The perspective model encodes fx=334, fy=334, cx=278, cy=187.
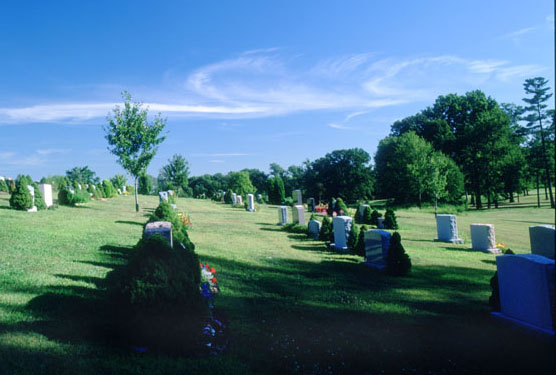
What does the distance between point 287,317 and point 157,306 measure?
96.9 inches

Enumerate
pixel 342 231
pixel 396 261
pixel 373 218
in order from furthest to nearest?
pixel 373 218
pixel 342 231
pixel 396 261

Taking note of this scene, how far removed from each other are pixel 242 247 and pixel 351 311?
6575 millimetres

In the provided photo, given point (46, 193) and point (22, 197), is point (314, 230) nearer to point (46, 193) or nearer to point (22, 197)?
point (22, 197)

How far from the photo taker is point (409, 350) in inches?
191

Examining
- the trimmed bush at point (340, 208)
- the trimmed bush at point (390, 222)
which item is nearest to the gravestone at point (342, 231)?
the trimmed bush at point (390, 222)

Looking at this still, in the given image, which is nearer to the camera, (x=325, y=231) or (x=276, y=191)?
(x=325, y=231)

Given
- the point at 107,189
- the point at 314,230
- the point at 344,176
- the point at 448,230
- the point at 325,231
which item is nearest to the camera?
the point at 325,231

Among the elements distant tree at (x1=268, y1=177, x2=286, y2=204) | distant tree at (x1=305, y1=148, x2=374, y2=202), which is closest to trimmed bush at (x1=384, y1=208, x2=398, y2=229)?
distant tree at (x1=268, y1=177, x2=286, y2=204)

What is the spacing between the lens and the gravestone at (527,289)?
5.13m

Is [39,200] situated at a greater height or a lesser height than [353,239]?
greater

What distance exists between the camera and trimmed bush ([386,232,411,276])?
29.9 feet

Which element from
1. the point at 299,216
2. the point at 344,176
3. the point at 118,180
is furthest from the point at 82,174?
the point at 299,216

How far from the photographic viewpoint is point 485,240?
42.5 ft

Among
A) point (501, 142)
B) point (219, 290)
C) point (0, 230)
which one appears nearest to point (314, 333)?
point (219, 290)
